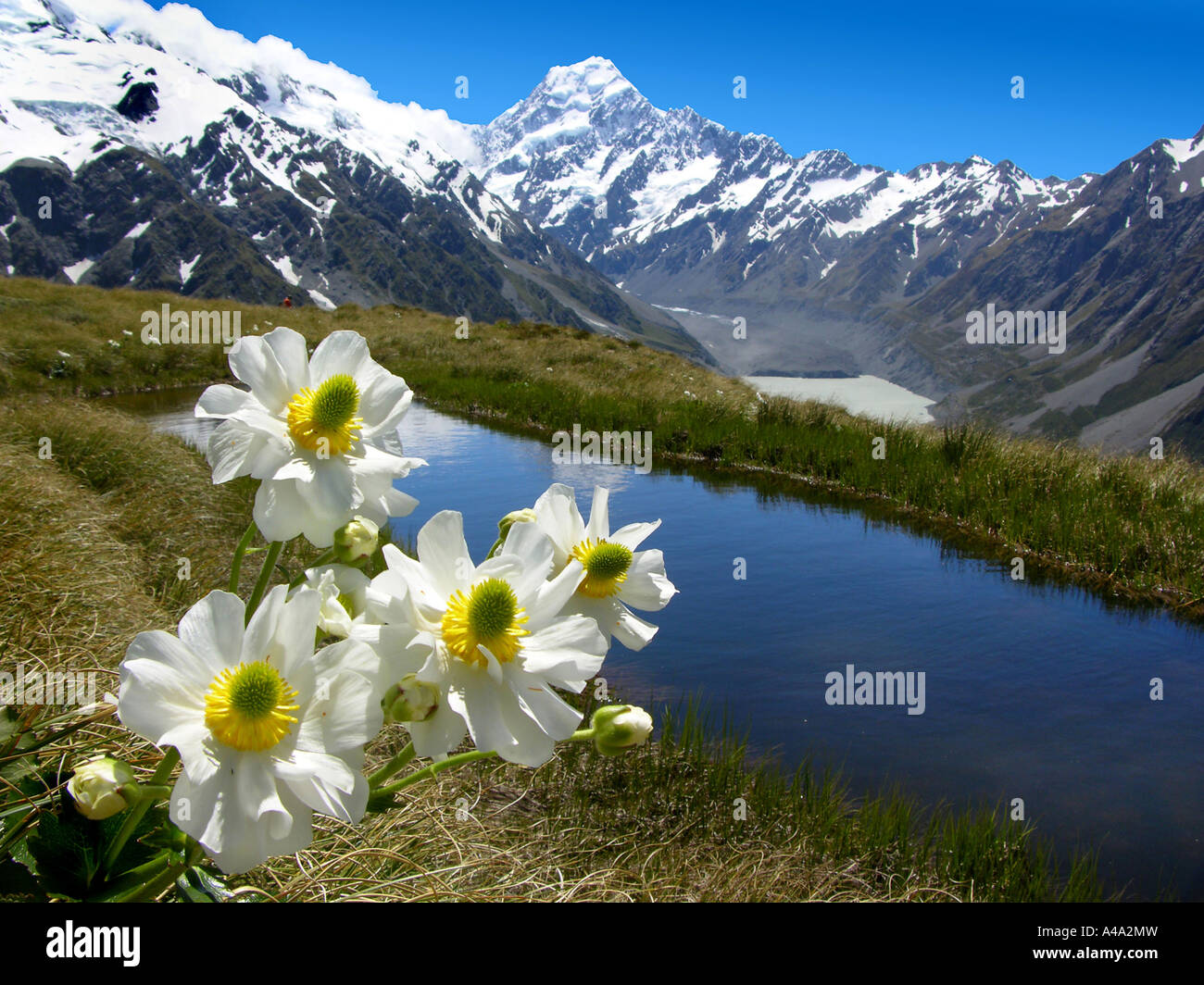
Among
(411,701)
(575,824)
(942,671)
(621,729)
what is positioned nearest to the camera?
(411,701)

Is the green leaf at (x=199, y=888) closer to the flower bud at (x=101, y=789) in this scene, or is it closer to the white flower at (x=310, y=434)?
the flower bud at (x=101, y=789)

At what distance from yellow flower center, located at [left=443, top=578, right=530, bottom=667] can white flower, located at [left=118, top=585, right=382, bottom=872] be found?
116 mm

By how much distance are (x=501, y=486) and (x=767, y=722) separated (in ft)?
26.7

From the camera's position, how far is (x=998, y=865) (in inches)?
179

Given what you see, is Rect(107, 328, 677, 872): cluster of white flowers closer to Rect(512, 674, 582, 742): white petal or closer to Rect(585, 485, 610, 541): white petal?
Rect(512, 674, 582, 742): white petal

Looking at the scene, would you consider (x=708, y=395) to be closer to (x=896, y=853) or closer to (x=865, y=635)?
(x=865, y=635)

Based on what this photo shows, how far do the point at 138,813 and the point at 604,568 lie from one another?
0.78 meters

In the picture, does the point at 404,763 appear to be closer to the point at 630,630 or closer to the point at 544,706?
the point at 544,706

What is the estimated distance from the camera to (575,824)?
447 centimetres

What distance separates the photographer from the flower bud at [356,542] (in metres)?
Answer: 1.32

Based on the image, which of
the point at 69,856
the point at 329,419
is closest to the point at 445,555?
the point at 329,419

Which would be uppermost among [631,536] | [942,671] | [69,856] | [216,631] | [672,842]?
[631,536]

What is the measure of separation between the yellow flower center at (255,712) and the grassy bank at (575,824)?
1.70 meters

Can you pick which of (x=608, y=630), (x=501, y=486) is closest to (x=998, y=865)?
(x=608, y=630)
